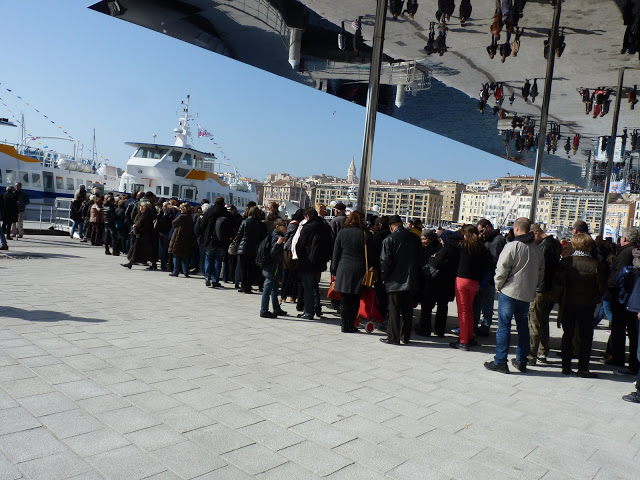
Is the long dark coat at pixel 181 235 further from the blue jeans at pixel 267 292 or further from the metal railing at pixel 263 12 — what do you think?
the metal railing at pixel 263 12

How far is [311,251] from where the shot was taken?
273 inches

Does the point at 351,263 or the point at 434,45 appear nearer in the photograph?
the point at 351,263

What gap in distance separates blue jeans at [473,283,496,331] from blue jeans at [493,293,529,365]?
186 centimetres

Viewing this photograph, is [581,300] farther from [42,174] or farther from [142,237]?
[42,174]

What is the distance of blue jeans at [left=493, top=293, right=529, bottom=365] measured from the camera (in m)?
5.18

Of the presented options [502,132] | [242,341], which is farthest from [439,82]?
[242,341]

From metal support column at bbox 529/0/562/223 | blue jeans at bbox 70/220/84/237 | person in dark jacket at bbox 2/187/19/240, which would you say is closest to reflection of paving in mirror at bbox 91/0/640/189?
metal support column at bbox 529/0/562/223

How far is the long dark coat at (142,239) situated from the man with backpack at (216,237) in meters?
1.90

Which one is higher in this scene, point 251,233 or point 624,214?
point 624,214

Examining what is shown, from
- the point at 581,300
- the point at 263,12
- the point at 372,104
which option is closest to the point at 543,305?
Answer: the point at 581,300

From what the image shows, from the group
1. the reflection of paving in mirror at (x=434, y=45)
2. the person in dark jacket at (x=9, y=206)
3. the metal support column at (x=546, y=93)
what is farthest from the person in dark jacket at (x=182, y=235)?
the metal support column at (x=546, y=93)

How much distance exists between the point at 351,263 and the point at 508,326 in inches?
80.7

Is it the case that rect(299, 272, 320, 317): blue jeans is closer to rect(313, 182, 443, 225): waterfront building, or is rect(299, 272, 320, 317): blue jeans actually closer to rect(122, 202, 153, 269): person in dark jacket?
rect(122, 202, 153, 269): person in dark jacket

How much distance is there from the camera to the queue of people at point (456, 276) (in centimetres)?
523
